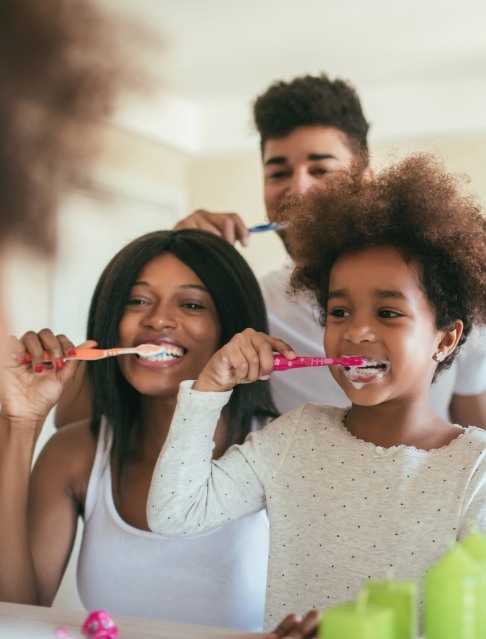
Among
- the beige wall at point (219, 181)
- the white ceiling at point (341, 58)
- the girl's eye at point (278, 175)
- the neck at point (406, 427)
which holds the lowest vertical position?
the neck at point (406, 427)

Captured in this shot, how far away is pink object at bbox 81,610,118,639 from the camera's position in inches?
30.3

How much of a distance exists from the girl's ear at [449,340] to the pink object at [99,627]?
0.50 m

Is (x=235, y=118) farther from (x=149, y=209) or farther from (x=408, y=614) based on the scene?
(x=408, y=614)

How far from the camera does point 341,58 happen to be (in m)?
3.21

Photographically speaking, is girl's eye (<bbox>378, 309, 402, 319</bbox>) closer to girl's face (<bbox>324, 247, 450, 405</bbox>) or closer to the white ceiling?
girl's face (<bbox>324, 247, 450, 405</bbox>)

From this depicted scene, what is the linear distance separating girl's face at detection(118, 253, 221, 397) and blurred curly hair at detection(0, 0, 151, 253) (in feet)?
2.13

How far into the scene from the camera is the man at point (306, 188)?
144 centimetres

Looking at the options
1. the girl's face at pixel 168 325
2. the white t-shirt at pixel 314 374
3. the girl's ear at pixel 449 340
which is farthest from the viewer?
the white t-shirt at pixel 314 374

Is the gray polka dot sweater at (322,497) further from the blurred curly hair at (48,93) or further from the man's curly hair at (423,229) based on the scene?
the blurred curly hair at (48,93)

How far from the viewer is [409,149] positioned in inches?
44.5

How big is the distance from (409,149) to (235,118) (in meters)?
2.84

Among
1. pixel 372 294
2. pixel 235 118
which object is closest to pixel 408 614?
pixel 372 294

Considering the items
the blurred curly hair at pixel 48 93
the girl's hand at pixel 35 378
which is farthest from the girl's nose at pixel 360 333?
the blurred curly hair at pixel 48 93

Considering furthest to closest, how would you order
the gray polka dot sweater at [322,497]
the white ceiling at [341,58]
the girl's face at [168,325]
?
the white ceiling at [341,58] → the girl's face at [168,325] → the gray polka dot sweater at [322,497]
